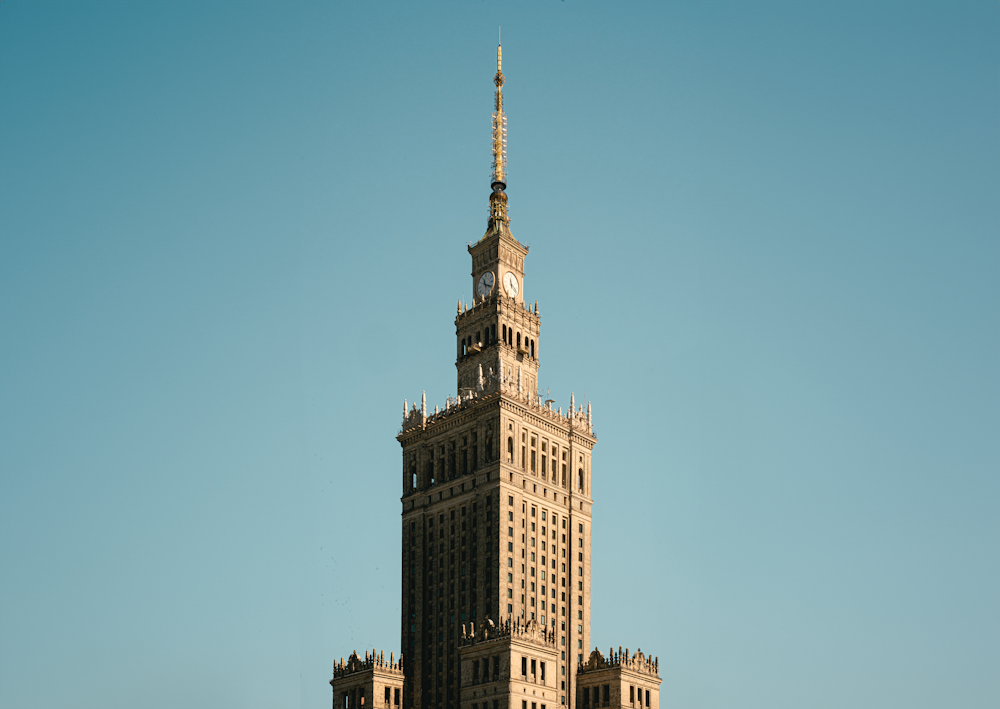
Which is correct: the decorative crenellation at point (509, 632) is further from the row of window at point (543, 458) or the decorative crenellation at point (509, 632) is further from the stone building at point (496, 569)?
the row of window at point (543, 458)

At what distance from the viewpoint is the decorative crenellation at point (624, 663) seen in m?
181

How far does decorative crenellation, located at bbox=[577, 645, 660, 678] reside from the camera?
181 m

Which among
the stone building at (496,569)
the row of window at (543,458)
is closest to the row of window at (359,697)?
the stone building at (496,569)

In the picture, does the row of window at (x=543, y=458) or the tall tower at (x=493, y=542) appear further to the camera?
the row of window at (x=543, y=458)

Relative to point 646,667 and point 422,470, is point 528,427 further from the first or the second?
point 646,667

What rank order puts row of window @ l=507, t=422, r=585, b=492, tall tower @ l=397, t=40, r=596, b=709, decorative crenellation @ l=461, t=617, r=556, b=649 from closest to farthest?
decorative crenellation @ l=461, t=617, r=556, b=649 → tall tower @ l=397, t=40, r=596, b=709 → row of window @ l=507, t=422, r=585, b=492

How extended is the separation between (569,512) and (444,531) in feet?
64.7

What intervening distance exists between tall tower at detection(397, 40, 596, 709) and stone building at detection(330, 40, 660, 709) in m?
0.19

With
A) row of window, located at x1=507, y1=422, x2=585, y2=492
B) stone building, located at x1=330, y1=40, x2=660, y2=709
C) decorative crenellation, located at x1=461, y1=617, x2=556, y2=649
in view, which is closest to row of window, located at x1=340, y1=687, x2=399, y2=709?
stone building, located at x1=330, y1=40, x2=660, y2=709

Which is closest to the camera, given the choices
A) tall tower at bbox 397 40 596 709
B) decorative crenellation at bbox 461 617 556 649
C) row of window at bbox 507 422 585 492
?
decorative crenellation at bbox 461 617 556 649

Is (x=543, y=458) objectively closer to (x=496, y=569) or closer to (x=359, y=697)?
(x=496, y=569)

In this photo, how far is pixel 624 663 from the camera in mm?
180250

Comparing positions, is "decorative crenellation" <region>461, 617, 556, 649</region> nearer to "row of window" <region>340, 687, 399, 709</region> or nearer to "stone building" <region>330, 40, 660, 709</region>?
"stone building" <region>330, 40, 660, 709</region>

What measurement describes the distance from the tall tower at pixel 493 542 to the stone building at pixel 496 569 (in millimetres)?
191
